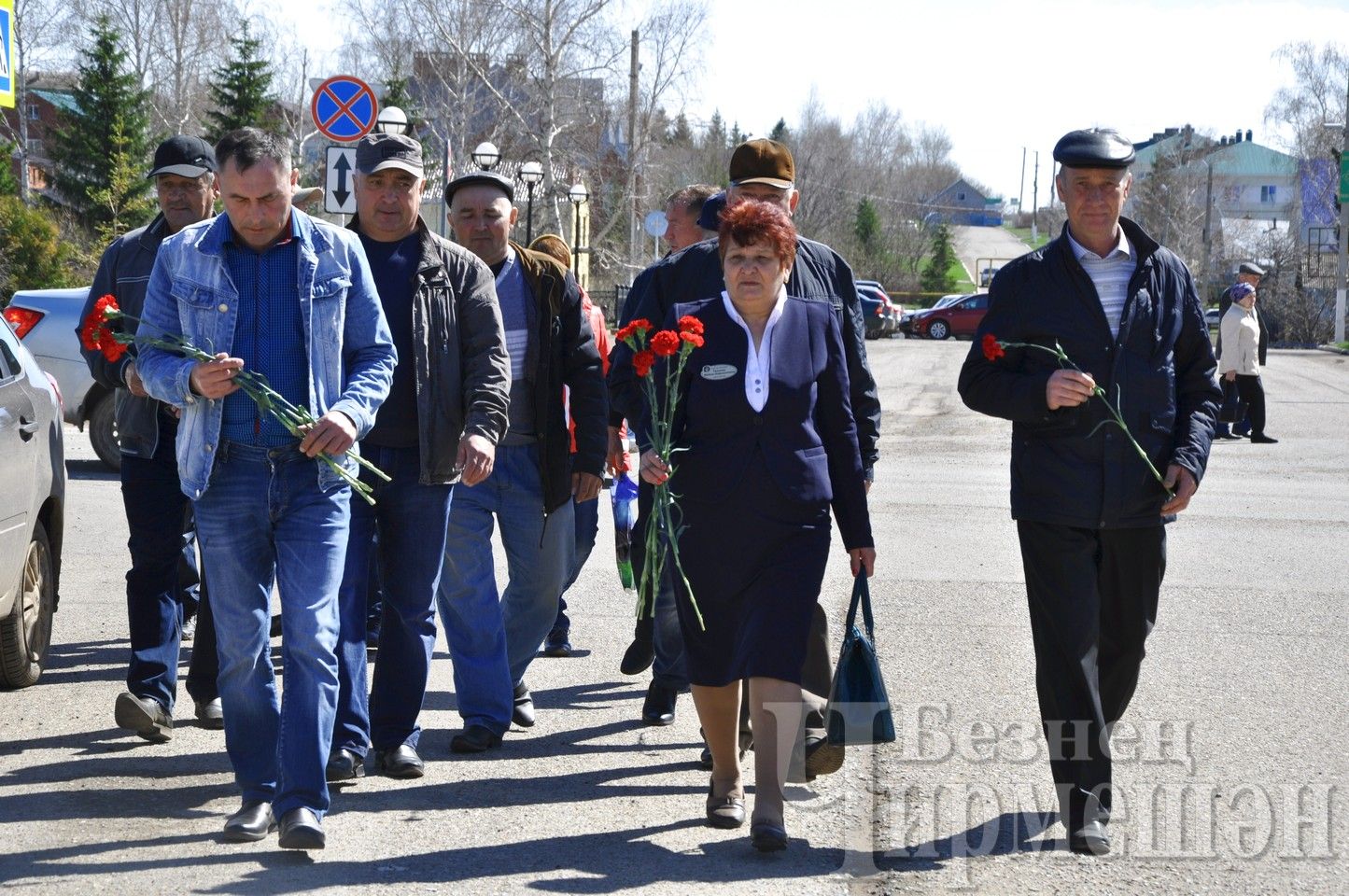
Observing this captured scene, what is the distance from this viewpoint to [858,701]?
16.0 ft

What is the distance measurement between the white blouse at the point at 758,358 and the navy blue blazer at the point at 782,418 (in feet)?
0.05

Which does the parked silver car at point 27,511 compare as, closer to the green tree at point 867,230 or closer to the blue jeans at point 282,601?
the blue jeans at point 282,601

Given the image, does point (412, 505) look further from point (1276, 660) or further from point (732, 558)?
point (1276, 660)

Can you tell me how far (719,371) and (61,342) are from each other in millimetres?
10146

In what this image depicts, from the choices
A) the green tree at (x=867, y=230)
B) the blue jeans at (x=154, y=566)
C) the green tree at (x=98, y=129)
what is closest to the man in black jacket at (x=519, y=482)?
the blue jeans at (x=154, y=566)

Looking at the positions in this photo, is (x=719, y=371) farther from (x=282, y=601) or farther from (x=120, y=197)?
(x=120, y=197)

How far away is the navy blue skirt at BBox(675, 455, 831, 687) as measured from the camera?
4855 millimetres

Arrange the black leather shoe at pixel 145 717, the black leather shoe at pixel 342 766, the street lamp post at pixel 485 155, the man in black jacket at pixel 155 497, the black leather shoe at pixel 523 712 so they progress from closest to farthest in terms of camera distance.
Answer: the black leather shoe at pixel 342 766, the black leather shoe at pixel 145 717, the man in black jacket at pixel 155 497, the black leather shoe at pixel 523 712, the street lamp post at pixel 485 155

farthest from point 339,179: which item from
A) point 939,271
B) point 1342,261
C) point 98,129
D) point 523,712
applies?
point 939,271

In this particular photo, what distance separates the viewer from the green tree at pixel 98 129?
4681 centimetres

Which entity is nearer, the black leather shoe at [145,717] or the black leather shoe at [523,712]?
the black leather shoe at [145,717]

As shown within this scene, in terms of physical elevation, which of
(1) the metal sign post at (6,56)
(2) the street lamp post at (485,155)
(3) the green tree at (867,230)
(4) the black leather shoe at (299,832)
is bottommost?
(4) the black leather shoe at (299,832)

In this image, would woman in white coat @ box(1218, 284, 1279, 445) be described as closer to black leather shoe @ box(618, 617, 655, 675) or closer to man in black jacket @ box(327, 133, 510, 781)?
black leather shoe @ box(618, 617, 655, 675)

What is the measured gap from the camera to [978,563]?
1017cm
